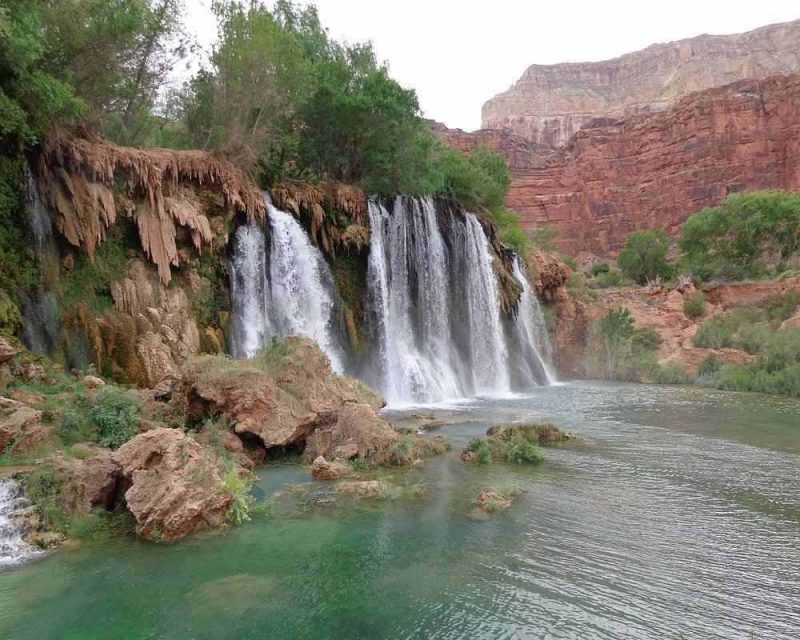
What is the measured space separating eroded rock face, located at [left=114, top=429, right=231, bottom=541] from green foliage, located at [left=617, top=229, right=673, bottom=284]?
1776 inches

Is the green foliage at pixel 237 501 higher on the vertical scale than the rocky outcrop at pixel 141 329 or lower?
lower

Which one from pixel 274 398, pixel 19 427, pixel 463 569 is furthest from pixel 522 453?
pixel 19 427

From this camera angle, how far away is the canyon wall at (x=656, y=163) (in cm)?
5994

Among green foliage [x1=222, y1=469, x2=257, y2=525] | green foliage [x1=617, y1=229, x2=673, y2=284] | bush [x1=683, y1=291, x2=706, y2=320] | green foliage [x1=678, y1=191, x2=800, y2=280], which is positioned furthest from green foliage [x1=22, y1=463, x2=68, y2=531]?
green foliage [x1=617, y1=229, x2=673, y2=284]

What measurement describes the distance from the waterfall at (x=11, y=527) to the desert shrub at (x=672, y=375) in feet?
81.7

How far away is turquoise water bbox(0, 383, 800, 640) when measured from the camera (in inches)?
175

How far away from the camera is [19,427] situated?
7.48 m

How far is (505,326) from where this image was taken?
28.0 meters

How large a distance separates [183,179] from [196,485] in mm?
11894

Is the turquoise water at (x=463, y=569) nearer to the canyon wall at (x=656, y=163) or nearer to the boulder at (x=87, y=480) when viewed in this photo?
the boulder at (x=87, y=480)

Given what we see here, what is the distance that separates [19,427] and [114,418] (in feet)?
3.90

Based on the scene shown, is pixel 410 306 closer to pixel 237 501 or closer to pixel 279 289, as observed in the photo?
pixel 279 289

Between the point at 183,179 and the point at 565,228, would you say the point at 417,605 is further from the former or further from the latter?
the point at 565,228

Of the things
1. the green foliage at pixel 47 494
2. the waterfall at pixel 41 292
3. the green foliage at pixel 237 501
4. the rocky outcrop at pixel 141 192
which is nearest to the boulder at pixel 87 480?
the green foliage at pixel 47 494
